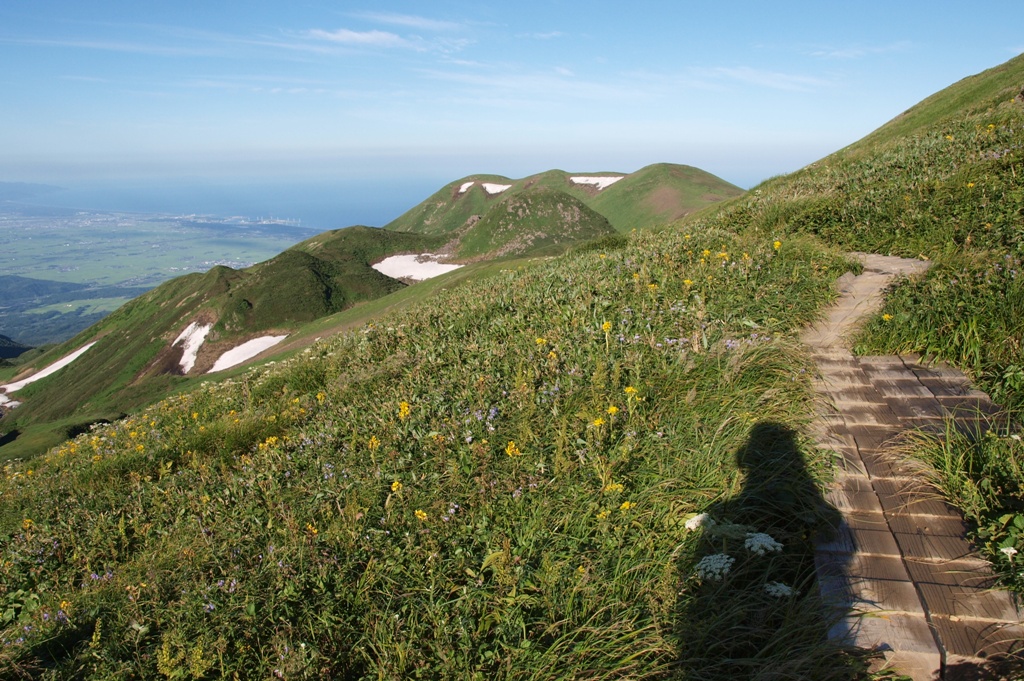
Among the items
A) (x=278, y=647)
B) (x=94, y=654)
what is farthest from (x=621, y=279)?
(x=94, y=654)

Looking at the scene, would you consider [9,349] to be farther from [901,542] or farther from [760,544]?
[901,542]

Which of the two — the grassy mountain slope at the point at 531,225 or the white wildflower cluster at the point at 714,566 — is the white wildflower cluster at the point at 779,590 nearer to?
the white wildflower cluster at the point at 714,566

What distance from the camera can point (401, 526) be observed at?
4.72 m

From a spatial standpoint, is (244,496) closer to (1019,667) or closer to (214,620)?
(214,620)

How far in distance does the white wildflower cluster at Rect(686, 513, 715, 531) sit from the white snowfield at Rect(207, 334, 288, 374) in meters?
68.8

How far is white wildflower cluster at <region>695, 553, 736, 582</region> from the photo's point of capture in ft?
11.8

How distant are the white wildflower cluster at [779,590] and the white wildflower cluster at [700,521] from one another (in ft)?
1.87

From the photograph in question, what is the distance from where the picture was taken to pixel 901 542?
12.0ft

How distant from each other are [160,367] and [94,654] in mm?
79084

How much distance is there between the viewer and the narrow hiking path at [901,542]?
3.01 meters

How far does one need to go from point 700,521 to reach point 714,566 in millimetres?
461

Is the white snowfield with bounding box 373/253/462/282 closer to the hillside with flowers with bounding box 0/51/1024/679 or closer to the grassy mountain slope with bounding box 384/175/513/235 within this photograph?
the grassy mountain slope with bounding box 384/175/513/235

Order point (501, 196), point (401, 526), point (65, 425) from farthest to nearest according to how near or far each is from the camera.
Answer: point (501, 196) < point (65, 425) < point (401, 526)

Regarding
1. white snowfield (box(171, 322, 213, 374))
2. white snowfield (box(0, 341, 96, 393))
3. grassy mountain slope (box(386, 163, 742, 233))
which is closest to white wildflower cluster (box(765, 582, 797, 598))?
grassy mountain slope (box(386, 163, 742, 233))
